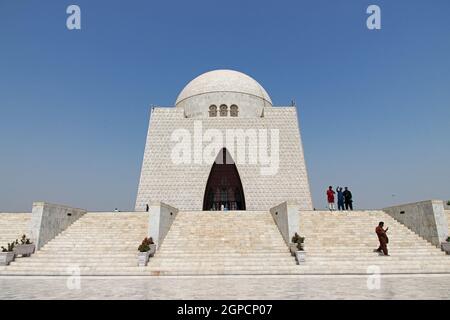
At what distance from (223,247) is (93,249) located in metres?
5.27

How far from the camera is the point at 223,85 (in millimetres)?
28172

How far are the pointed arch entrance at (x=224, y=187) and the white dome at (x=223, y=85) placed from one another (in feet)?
20.6

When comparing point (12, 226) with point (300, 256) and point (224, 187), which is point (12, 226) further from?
point (224, 187)

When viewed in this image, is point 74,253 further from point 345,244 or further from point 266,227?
point 345,244

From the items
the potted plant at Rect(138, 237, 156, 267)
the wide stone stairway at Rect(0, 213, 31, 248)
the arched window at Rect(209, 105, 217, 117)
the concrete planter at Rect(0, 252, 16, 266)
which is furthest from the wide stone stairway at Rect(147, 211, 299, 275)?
the arched window at Rect(209, 105, 217, 117)

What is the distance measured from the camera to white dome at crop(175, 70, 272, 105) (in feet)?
92.4

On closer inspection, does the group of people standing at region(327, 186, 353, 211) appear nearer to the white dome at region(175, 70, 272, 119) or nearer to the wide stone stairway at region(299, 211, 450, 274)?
the wide stone stairway at region(299, 211, 450, 274)

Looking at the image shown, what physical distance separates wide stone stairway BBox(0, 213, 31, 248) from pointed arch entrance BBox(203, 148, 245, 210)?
13.8 m

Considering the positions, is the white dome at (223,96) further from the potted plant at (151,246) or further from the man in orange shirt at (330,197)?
the potted plant at (151,246)

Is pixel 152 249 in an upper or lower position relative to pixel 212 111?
lower

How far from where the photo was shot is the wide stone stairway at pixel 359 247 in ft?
32.5

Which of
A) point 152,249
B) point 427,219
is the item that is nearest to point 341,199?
point 427,219
